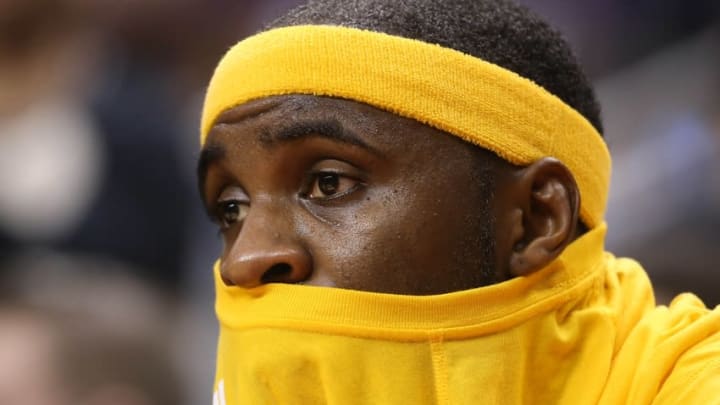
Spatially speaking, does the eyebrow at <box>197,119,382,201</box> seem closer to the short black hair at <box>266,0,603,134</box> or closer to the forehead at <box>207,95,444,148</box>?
the forehead at <box>207,95,444,148</box>

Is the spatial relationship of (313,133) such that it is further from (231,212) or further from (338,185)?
(231,212)

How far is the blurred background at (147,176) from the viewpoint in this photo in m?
3.14

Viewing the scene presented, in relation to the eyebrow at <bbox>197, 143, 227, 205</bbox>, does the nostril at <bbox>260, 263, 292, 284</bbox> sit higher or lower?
lower

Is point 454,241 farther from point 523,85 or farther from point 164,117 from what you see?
point 164,117

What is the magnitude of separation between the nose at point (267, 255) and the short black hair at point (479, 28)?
1.41 ft

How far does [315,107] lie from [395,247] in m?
0.31

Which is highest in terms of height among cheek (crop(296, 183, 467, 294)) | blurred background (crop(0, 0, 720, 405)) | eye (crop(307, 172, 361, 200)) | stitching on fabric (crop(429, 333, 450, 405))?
eye (crop(307, 172, 361, 200))

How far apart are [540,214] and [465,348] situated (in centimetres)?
36

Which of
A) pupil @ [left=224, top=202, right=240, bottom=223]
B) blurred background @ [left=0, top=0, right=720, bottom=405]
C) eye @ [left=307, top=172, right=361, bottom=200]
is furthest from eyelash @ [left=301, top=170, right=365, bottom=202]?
blurred background @ [left=0, top=0, right=720, bottom=405]

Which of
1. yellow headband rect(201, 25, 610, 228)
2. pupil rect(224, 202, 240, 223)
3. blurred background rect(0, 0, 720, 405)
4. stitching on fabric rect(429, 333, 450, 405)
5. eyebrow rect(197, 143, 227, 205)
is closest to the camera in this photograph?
stitching on fabric rect(429, 333, 450, 405)

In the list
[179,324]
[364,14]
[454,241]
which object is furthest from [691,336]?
[179,324]

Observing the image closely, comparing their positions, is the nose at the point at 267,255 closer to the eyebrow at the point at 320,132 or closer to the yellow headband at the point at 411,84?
the eyebrow at the point at 320,132

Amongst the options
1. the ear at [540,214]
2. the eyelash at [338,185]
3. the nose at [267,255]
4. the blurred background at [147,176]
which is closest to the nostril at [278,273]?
the nose at [267,255]

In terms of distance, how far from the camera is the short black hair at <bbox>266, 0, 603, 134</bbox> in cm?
216
